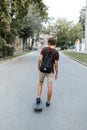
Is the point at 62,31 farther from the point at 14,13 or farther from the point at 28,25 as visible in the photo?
the point at 14,13

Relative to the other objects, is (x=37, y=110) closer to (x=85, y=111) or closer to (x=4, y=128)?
(x=85, y=111)

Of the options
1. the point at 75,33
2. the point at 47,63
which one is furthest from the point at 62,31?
the point at 47,63

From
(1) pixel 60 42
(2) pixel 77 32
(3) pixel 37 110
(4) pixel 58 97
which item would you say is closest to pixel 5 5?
(4) pixel 58 97

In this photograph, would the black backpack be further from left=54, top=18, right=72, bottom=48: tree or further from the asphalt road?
Answer: left=54, top=18, right=72, bottom=48: tree

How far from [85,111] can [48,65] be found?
4.65ft

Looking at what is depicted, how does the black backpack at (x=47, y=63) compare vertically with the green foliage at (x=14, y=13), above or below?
below

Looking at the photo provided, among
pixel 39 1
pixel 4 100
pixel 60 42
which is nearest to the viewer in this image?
pixel 4 100

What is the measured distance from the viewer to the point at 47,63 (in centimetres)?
859

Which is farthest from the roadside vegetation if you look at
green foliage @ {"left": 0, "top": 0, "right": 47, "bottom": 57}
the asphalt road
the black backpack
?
the black backpack

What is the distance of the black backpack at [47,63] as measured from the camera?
857cm

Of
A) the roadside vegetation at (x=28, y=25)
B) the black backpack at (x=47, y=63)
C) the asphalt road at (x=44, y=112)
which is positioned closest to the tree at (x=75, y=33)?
the roadside vegetation at (x=28, y=25)

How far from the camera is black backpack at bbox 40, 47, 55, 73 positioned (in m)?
8.57

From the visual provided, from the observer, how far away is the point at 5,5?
31969mm

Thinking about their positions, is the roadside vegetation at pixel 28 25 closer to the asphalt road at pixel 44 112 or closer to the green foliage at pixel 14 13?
the green foliage at pixel 14 13
